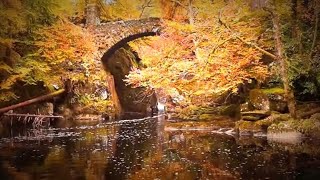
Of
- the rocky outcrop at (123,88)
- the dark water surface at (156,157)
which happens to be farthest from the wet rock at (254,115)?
the rocky outcrop at (123,88)

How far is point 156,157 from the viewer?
10789 mm

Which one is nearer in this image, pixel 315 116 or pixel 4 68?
pixel 315 116

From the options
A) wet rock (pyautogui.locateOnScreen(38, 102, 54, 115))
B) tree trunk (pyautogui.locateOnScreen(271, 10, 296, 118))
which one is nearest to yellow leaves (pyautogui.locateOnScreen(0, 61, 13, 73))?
wet rock (pyautogui.locateOnScreen(38, 102, 54, 115))

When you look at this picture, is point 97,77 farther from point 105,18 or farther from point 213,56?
point 213,56

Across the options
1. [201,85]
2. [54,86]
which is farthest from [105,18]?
[201,85]

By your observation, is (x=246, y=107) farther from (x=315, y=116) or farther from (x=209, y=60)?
(x=315, y=116)

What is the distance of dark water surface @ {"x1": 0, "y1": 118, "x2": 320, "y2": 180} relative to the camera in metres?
8.66

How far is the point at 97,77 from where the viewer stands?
91.3 ft

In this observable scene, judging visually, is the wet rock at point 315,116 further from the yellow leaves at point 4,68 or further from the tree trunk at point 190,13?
the yellow leaves at point 4,68

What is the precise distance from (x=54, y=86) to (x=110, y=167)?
1714cm

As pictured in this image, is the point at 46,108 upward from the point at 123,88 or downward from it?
downward

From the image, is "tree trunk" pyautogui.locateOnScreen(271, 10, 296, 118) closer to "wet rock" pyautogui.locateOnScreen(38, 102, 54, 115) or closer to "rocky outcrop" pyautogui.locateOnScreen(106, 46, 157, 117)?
"wet rock" pyautogui.locateOnScreen(38, 102, 54, 115)

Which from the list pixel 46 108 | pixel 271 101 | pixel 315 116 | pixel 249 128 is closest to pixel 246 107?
pixel 271 101

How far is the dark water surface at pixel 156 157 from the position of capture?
28.4 feet
